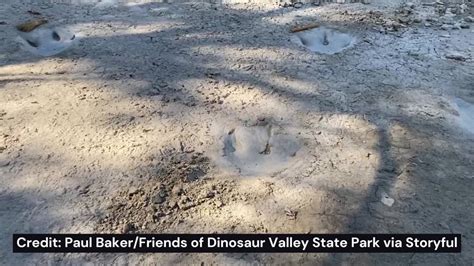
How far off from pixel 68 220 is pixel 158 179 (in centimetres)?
60

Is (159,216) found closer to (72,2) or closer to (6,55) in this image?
(6,55)

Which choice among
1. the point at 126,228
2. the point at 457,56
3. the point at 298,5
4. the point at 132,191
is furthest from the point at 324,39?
the point at 126,228

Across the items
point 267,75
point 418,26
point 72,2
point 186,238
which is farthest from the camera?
point 72,2

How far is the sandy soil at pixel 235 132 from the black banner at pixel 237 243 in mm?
46

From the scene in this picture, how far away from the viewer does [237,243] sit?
245 cm

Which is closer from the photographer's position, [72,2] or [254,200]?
[254,200]

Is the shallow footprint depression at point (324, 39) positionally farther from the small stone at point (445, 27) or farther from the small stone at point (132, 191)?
the small stone at point (132, 191)

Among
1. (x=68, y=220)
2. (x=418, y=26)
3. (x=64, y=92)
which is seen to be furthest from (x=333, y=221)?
(x=418, y=26)

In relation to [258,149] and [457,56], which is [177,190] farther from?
[457,56]

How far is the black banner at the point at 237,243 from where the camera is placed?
241cm

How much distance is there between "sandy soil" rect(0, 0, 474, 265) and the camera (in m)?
2.60

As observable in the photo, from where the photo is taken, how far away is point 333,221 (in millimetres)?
2584

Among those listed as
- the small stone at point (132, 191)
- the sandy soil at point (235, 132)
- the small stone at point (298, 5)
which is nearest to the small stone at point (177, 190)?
the sandy soil at point (235, 132)

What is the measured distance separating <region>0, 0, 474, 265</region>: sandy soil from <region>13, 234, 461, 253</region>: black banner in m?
0.05
